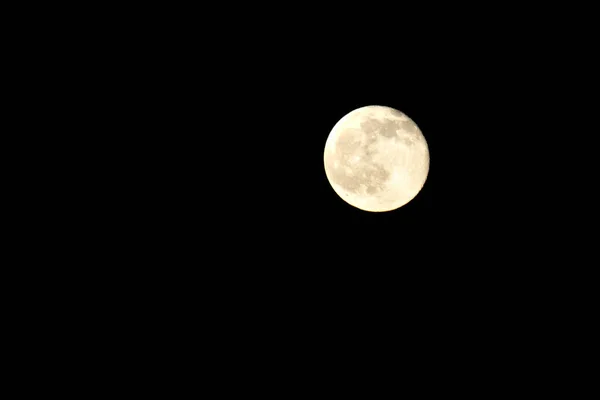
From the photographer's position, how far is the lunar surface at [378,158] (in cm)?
317

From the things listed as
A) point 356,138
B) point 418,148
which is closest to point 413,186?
point 418,148

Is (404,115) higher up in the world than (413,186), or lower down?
higher up

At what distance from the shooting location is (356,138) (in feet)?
10.7

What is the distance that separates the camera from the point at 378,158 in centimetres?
316

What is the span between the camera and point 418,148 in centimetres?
327

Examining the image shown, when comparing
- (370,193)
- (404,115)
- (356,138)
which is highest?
(404,115)

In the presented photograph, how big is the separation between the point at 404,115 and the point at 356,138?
1.59ft

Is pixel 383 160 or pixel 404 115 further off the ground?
pixel 404 115

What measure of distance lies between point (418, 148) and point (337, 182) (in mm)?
679

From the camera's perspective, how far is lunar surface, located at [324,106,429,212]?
317 cm

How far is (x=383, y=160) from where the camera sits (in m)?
3.15

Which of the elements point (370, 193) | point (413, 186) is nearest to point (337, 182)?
point (370, 193)

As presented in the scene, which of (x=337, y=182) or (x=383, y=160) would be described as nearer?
(x=383, y=160)

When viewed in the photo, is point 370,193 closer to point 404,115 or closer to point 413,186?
point 413,186
